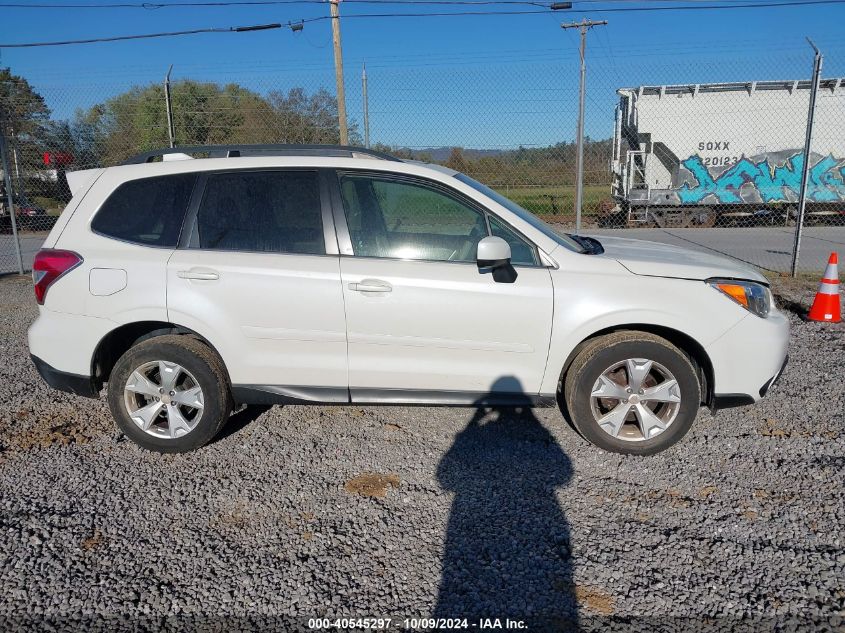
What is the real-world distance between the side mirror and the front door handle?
0.54m

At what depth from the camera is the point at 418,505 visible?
10.3 feet

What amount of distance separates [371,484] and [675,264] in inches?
84.6

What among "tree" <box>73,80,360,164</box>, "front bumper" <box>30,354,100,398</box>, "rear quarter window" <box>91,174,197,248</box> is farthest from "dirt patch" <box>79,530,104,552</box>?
"tree" <box>73,80,360,164</box>

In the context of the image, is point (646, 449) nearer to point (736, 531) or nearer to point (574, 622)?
point (736, 531)

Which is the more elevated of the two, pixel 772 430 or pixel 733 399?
pixel 733 399

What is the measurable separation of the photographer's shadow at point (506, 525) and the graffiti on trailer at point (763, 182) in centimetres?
1495

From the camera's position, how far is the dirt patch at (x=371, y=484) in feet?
10.7

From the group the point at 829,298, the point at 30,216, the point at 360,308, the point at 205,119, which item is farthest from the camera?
the point at 30,216

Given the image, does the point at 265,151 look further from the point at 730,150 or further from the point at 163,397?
the point at 730,150

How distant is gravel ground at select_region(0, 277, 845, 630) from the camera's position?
2.40m

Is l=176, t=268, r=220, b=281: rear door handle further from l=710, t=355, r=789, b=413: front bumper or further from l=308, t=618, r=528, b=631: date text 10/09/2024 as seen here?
l=710, t=355, r=789, b=413: front bumper

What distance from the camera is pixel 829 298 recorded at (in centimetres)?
637

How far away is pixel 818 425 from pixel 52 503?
15.0 feet

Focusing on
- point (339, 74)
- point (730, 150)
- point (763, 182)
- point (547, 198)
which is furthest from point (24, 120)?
point (763, 182)
